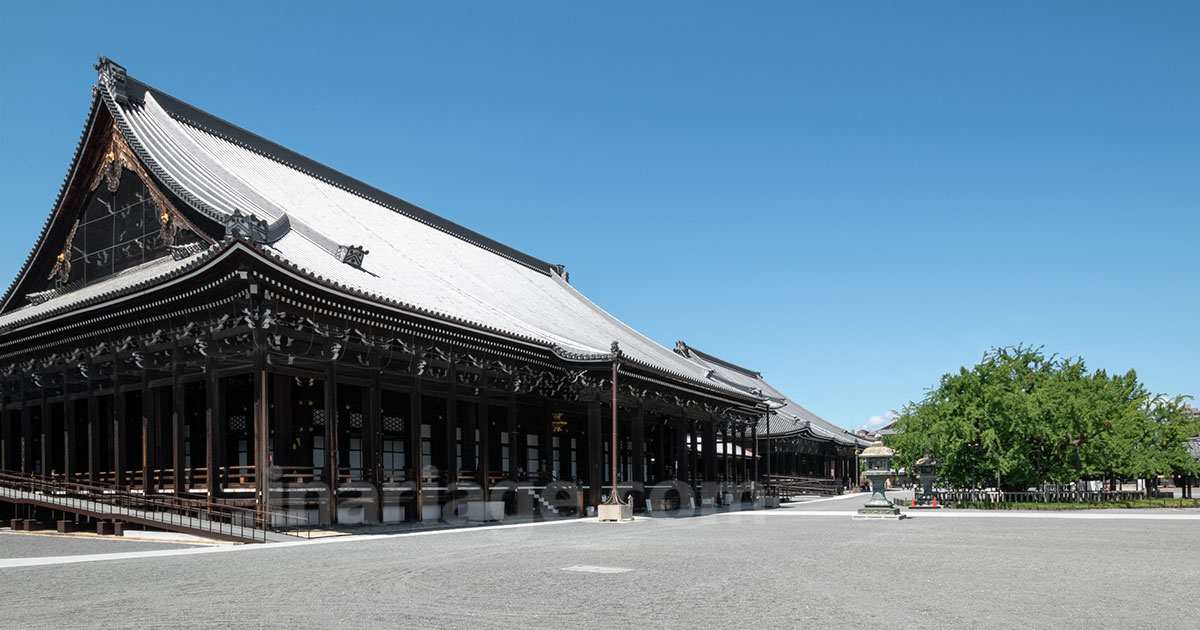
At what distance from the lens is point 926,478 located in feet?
139

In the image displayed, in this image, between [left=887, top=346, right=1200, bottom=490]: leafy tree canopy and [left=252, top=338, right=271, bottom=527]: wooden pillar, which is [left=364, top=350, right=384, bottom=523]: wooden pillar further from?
[left=887, top=346, right=1200, bottom=490]: leafy tree canopy

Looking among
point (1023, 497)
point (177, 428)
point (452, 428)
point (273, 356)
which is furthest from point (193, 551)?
point (1023, 497)

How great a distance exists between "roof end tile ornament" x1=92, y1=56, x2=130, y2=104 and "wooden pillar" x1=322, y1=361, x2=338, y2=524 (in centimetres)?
1495

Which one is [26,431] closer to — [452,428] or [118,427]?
[118,427]

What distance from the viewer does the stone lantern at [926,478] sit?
41.2 m

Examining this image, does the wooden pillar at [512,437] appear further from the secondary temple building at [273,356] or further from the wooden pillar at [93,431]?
the wooden pillar at [93,431]

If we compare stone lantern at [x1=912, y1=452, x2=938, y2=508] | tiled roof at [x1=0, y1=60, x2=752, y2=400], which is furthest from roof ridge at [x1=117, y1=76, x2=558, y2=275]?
stone lantern at [x1=912, y1=452, x2=938, y2=508]

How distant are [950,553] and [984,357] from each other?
75.7ft

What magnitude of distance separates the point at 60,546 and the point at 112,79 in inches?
704

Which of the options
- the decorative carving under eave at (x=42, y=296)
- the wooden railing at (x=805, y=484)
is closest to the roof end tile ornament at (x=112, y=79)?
the decorative carving under eave at (x=42, y=296)

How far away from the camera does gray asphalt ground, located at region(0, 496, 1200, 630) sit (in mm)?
9930

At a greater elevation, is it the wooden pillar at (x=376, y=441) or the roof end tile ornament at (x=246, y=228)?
the roof end tile ornament at (x=246, y=228)

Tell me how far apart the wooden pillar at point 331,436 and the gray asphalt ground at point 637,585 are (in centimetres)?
288

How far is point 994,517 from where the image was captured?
3136cm
